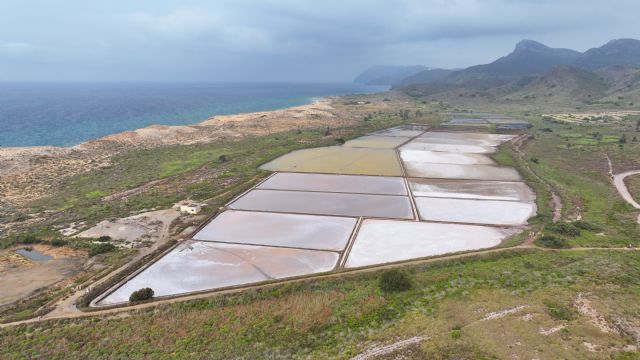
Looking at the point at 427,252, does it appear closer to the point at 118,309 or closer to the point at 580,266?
the point at 580,266

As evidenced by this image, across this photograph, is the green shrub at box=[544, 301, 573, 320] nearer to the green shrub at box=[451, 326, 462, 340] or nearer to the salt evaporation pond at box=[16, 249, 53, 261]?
the green shrub at box=[451, 326, 462, 340]

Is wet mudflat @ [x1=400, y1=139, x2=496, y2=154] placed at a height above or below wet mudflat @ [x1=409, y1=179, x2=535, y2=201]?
above

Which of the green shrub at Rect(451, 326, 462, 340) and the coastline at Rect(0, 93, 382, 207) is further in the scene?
the coastline at Rect(0, 93, 382, 207)

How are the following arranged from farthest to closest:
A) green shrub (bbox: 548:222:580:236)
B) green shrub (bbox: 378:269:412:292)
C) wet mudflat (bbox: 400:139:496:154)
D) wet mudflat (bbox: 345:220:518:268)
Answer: wet mudflat (bbox: 400:139:496:154) → green shrub (bbox: 548:222:580:236) → wet mudflat (bbox: 345:220:518:268) → green shrub (bbox: 378:269:412:292)

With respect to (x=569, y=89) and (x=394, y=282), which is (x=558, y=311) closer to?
(x=394, y=282)

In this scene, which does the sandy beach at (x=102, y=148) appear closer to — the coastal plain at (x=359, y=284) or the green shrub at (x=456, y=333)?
the coastal plain at (x=359, y=284)

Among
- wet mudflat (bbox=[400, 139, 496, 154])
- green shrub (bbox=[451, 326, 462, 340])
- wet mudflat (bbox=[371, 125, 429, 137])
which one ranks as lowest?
green shrub (bbox=[451, 326, 462, 340])

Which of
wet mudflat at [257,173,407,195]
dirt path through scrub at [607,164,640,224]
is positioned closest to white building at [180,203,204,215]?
wet mudflat at [257,173,407,195]
